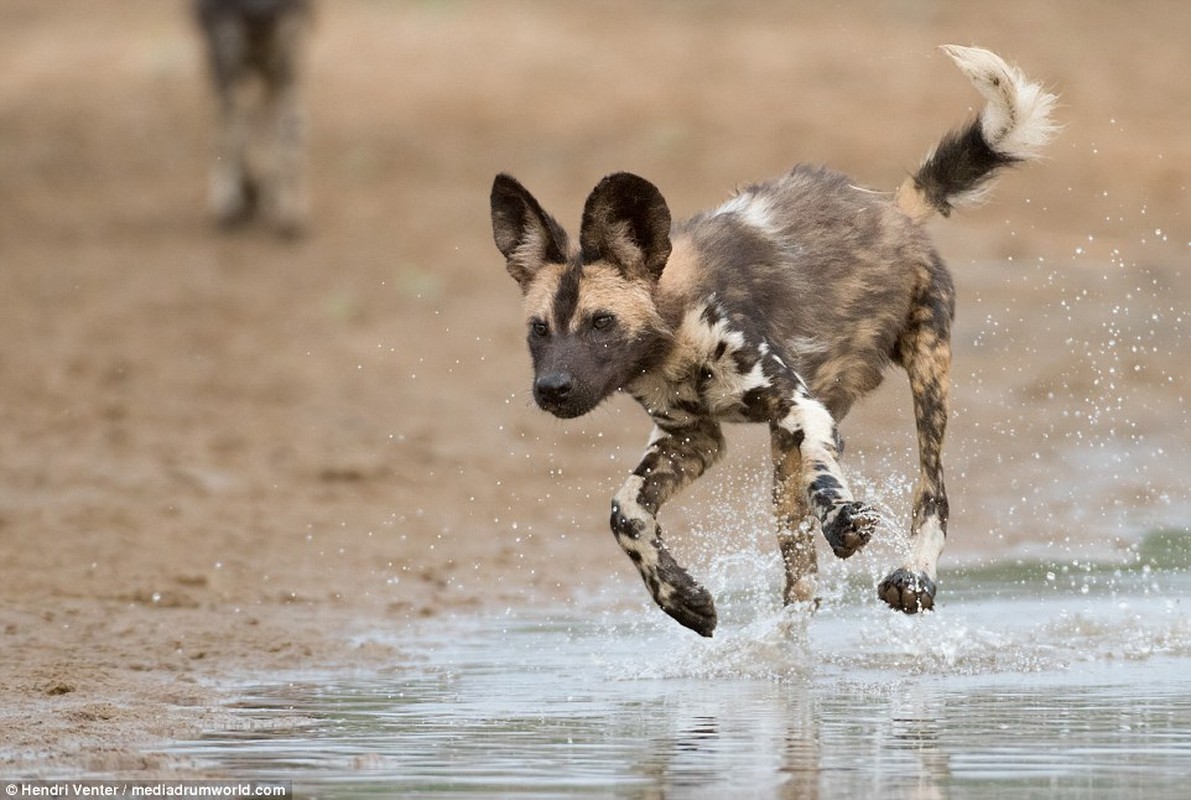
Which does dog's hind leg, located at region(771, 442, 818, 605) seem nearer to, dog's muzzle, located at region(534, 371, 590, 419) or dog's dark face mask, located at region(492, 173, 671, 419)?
dog's dark face mask, located at region(492, 173, 671, 419)

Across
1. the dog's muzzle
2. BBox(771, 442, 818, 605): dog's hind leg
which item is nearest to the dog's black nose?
the dog's muzzle

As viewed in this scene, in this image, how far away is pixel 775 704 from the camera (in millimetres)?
5145

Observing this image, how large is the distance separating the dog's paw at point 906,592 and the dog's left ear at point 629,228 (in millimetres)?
1030

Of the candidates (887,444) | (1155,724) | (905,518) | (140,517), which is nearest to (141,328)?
(140,517)

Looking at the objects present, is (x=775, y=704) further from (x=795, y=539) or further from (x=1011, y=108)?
(x=1011, y=108)

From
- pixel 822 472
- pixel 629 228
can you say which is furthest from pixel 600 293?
pixel 822 472

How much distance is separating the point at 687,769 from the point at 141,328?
7.96 metres

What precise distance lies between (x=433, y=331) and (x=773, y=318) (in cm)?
590

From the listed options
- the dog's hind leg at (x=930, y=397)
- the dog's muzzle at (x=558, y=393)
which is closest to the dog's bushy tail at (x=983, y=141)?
the dog's hind leg at (x=930, y=397)

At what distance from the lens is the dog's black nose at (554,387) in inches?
213

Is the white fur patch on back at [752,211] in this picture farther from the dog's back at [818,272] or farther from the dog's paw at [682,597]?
the dog's paw at [682,597]

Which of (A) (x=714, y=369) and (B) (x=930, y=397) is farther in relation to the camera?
(B) (x=930, y=397)

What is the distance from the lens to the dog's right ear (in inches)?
228

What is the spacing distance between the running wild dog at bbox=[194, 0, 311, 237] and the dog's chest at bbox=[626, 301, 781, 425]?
8043mm
